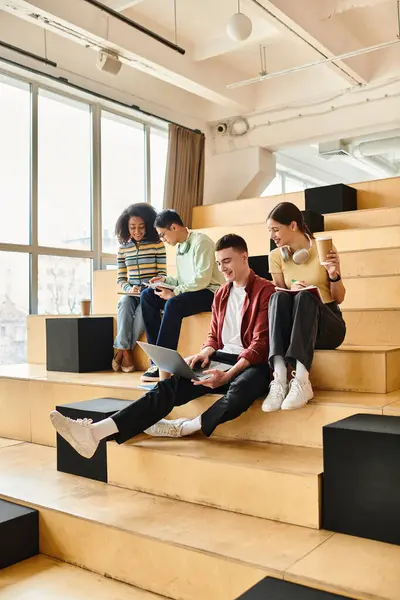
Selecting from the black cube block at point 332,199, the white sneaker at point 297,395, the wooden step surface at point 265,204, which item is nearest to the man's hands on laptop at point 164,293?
the white sneaker at point 297,395

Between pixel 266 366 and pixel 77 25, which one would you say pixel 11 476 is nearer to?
pixel 266 366

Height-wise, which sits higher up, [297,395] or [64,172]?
[64,172]

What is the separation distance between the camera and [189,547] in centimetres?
178

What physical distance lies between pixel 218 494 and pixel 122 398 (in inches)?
37.5

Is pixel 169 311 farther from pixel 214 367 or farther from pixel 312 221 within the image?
pixel 312 221

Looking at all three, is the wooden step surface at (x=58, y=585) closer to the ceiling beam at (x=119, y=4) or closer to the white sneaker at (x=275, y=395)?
the white sneaker at (x=275, y=395)

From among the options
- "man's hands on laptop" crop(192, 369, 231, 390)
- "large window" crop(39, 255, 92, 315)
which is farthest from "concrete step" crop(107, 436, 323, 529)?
"large window" crop(39, 255, 92, 315)

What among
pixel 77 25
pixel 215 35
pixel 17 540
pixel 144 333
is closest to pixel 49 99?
pixel 77 25

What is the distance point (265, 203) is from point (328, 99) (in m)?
1.42

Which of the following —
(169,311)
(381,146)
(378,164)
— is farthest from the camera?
(378,164)

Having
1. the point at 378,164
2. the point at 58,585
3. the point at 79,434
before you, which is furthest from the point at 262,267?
the point at 378,164

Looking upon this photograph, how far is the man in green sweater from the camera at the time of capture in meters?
3.23

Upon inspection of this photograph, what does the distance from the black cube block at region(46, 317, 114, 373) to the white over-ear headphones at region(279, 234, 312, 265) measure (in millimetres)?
1538

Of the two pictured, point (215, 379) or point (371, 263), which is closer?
point (215, 379)
